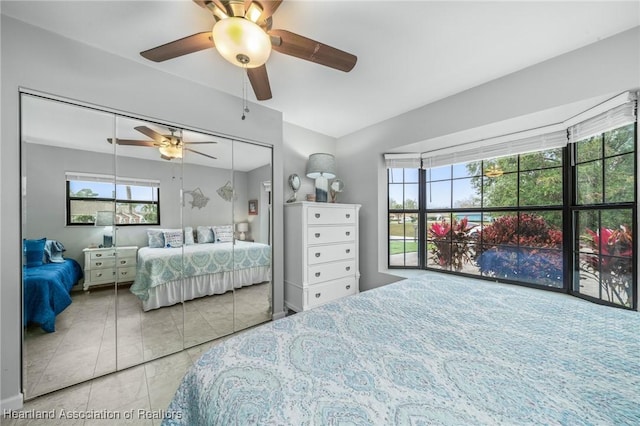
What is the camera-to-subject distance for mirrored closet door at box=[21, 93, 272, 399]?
1.66 meters

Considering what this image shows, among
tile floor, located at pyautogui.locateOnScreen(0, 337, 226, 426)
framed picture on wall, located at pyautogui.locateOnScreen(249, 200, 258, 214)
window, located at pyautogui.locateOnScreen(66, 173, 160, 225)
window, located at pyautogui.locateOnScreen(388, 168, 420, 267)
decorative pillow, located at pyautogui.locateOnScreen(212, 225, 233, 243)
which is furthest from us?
window, located at pyautogui.locateOnScreen(388, 168, 420, 267)

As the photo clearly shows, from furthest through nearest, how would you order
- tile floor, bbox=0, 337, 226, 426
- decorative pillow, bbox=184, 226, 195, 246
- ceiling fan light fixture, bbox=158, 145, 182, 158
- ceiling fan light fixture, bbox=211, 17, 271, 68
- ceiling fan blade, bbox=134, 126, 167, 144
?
decorative pillow, bbox=184, 226, 195, 246 → ceiling fan light fixture, bbox=158, 145, 182, 158 → ceiling fan blade, bbox=134, 126, 167, 144 → tile floor, bbox=0, 337, 226, 426 → ceiling fan light fixture, bbox=211, 17, 271, 68

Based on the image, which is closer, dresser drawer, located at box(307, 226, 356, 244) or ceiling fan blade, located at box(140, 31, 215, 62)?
ceiling fan blade, located at box(140, 31, 215, 62)

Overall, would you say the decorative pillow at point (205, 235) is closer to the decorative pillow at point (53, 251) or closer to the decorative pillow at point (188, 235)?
the decorative pillow at point (188, 235)

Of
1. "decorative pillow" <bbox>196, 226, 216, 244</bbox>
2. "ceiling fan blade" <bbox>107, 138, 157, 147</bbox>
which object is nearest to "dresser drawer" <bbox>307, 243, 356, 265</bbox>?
"decorative pillow" <bbox>196, 226, 216, 244</bbox>

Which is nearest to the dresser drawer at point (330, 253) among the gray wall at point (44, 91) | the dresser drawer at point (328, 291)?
the dresser drawer at point (328, 291)

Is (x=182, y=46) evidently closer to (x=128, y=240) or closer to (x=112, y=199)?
(x=112, y=199)

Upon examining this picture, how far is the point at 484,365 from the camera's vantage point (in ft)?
2.88

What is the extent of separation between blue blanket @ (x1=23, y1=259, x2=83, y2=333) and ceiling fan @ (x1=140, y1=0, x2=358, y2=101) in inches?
64.0

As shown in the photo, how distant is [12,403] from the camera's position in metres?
1.53

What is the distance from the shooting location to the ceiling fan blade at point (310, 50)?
1361 mm

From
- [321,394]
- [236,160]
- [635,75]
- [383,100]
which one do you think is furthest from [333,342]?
[635,75]

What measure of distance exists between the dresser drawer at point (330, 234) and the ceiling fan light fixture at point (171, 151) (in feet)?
4.88

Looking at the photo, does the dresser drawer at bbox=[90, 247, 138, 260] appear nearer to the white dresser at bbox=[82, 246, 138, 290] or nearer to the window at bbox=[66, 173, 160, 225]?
the white dresser at bbox=[82, 246, 138, 290]
